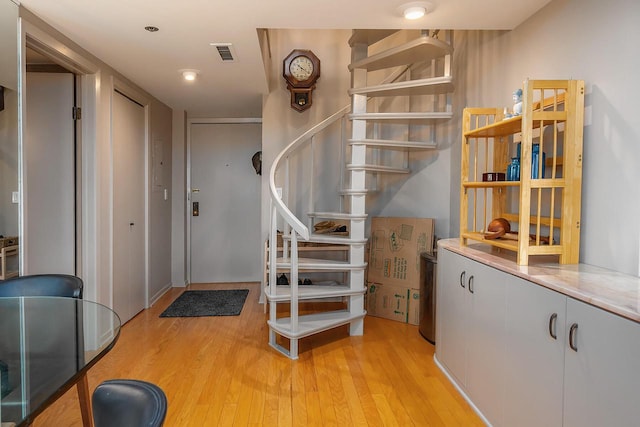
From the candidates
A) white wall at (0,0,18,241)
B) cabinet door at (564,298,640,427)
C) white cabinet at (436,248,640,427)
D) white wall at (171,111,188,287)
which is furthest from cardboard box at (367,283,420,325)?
white wall at (0,0,18,241)

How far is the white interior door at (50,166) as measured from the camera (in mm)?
2938

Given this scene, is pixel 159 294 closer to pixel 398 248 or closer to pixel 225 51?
pixel 398 248

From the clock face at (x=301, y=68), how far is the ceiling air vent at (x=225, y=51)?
1.17 meters

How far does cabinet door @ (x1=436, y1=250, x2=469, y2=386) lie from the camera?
2.33 meters

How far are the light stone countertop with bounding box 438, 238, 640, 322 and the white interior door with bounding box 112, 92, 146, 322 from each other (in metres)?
2.91

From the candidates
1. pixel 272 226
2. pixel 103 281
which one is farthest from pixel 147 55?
pixel 103 281

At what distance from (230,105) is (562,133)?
3.50 meters

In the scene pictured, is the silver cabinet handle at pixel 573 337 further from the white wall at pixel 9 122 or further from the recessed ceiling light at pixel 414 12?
the white wall at pixel 9 122

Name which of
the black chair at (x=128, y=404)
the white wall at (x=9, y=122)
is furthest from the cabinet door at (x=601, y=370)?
the white wall at (x=9, y=122)

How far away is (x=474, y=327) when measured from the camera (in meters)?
2.16

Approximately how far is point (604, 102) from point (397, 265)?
229 cm

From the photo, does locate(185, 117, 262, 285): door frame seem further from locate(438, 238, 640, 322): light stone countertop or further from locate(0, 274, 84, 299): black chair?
locate(438, 238, 640, 322): light stone countertop

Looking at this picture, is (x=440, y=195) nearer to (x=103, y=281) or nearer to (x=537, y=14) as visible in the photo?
(x=537, y=14)

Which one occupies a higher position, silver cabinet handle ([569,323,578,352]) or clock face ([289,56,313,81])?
clock face ([289,56,313,81])
